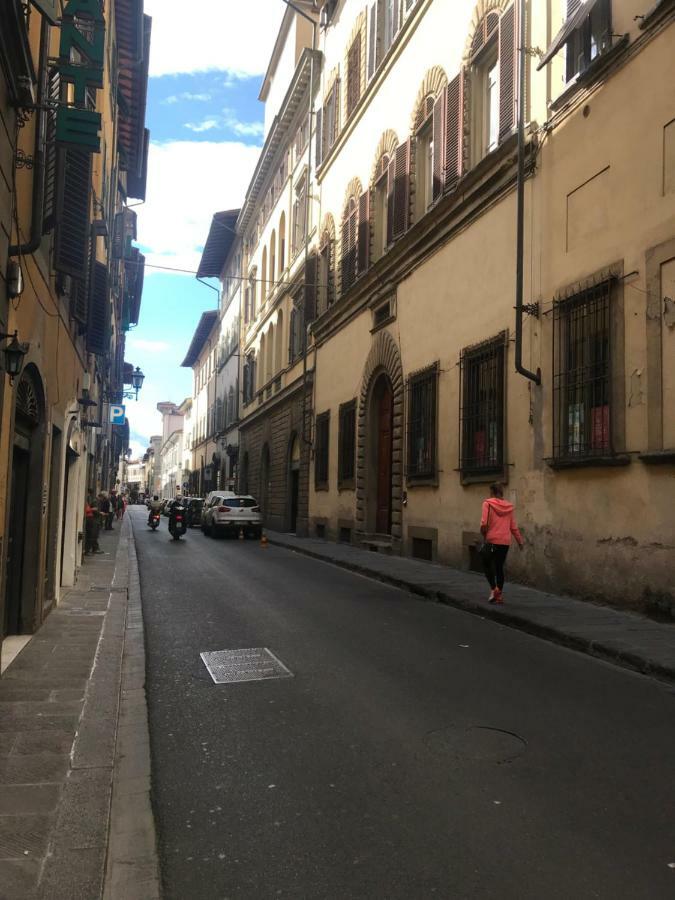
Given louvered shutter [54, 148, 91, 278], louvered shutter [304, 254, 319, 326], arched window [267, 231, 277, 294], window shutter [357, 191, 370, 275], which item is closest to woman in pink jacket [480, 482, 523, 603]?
louvered shutter [54, 148, 91, 278]

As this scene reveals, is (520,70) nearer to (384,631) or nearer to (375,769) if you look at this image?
(384,631)

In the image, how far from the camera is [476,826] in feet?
12.0

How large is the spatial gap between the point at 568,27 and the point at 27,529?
31.3 ft

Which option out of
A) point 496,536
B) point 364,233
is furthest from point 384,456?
point 496,536

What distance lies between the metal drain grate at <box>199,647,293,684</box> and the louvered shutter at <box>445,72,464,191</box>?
11011 mm

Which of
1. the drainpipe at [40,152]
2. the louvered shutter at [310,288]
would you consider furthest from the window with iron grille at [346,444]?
the drainpipe at [40,152]

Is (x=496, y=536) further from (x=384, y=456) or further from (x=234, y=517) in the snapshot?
(x=234, y=517)

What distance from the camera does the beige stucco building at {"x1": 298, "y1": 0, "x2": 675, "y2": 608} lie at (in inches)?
376

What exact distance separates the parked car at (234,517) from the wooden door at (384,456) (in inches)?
292

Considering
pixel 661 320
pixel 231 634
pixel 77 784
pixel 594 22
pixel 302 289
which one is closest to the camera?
pixel 77 784

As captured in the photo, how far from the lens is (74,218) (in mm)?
8609

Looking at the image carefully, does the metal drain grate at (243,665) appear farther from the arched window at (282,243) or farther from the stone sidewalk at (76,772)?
the arched window at (282,243)

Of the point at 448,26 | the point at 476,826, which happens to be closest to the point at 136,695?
the point at 476,826

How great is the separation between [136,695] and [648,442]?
6.40 metres
